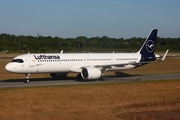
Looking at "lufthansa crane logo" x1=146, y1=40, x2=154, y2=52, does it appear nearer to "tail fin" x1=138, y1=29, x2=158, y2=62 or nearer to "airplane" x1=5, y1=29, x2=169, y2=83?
"tail fin" x1=138, y1=29, x2=158, y2=62

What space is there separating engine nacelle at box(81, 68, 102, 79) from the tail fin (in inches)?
375

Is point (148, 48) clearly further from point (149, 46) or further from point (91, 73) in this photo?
point (91, 73)

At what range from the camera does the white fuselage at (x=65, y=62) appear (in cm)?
3562

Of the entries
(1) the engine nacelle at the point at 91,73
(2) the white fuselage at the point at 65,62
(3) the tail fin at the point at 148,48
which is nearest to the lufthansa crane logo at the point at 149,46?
(3) the tail fin at the point at 148,48

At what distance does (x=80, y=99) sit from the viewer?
24.6 meters

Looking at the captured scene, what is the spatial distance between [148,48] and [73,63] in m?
12.5

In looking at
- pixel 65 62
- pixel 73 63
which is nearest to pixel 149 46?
pixel 73 63

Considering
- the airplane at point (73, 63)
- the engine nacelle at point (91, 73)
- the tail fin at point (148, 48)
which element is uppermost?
the tail fin at point (148, 48)

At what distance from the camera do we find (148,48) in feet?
151

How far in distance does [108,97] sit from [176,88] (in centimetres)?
844

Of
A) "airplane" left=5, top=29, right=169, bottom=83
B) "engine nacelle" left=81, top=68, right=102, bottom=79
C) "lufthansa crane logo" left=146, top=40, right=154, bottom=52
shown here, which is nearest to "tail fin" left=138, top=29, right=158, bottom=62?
"lufthansa crane logo" left=146, top=40, right=154, bottom=52

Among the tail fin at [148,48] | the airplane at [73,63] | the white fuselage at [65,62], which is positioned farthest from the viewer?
the tail fin at [148,48]

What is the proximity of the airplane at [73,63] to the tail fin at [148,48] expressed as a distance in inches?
12.3

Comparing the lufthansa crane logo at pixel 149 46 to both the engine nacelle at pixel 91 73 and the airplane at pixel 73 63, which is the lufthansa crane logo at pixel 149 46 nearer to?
the airplane at pixel 73 63
